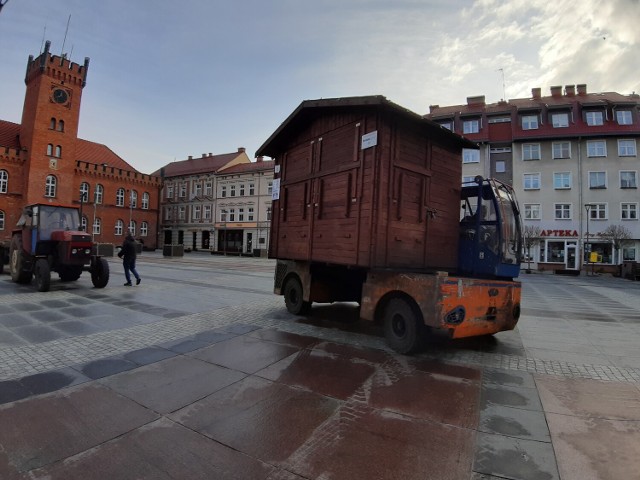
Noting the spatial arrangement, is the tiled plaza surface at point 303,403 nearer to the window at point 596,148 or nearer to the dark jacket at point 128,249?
the dark jacket at point 128,249

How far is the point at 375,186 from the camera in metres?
5.77

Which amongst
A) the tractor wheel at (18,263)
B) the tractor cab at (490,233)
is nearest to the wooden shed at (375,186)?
the tractor cab at (490,233)

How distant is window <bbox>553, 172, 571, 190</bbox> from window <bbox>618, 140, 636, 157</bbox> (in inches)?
188

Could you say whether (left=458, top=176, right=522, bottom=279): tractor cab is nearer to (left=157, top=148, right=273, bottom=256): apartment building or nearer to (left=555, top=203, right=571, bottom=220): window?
(left=555, top=203, right=571, bottom=220): window

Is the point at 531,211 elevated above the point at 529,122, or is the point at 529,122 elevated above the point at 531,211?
the point at 529,122

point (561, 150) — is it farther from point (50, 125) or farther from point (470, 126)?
point (50, 125)

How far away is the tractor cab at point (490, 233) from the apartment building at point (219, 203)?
37.8 m

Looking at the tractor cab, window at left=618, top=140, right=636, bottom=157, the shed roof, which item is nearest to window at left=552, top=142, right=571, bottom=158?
window at left=618, top=140, right=636, bottom=157

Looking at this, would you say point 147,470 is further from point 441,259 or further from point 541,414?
point 441,259

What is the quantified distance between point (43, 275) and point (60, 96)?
43.0m

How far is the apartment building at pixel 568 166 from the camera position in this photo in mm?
33906

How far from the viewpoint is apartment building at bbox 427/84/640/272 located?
33906mm

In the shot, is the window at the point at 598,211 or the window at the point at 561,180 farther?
the window at the point at 561,180

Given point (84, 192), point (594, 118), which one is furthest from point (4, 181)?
point (594, 118)
